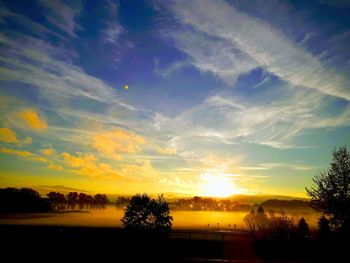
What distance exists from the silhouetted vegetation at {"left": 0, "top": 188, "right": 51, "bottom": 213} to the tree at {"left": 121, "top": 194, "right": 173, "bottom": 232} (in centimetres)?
7507

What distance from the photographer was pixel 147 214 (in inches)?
2336

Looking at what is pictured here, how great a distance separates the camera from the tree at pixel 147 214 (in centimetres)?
5741

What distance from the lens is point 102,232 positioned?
120 feet

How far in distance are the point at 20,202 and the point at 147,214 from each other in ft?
268

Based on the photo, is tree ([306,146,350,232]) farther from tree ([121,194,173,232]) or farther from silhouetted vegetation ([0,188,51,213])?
silhouetted vegetation ([0,188,51,213])

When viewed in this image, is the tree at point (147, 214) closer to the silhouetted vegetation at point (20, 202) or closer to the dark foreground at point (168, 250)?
the dark foreground at point (168, 250)

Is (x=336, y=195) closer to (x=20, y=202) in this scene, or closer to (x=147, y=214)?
(x=147, y=214)

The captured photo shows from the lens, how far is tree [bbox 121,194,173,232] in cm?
5741

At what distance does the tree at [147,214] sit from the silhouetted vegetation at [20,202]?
246 ft

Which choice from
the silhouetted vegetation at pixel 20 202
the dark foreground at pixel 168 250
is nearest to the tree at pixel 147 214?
the dark foreground at pixel 168 250

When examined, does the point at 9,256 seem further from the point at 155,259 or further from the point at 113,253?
the point at 155,259

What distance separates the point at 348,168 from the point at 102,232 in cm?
2814

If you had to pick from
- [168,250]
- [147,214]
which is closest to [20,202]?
[147,214]

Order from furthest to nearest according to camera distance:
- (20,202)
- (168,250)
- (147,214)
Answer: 1. (20,202)
2. (147,214)
3. (168,250)
